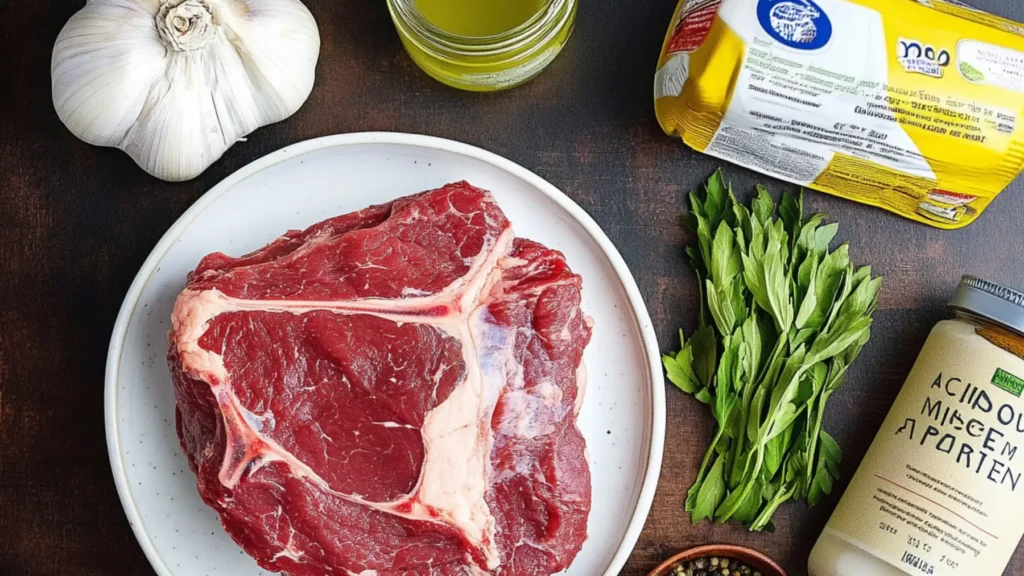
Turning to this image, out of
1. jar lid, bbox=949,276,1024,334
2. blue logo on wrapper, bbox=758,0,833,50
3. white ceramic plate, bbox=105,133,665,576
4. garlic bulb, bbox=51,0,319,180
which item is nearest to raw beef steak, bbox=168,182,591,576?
white ceramic plate, bbox=105,133,665,576

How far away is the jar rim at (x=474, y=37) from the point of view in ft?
6.05

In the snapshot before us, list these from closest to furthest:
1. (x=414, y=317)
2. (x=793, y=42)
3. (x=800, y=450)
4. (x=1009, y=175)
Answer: (x=414, y=317)
(x=793, y=42)
(x=1009, y=175)
(x=800, y=450)

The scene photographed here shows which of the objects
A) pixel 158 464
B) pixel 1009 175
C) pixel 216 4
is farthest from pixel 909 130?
pixel 158 464

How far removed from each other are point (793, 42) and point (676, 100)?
29cm

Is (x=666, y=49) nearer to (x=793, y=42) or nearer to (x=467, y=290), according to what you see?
(x=793, y=42)

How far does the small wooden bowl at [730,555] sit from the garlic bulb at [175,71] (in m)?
1.48

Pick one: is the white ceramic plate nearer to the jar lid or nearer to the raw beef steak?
the raw beef steak

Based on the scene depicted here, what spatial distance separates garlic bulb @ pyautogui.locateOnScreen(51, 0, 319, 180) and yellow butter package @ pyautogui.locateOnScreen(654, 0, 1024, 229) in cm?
93

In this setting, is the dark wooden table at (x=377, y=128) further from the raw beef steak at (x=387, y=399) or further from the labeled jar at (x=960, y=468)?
the raw beef steak at (x=387, y=399)

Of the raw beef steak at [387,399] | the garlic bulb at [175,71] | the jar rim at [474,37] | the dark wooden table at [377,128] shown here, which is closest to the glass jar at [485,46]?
the jar rim at [474,37]

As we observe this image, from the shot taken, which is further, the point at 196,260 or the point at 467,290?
the point at 196,260

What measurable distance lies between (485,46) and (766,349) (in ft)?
3.36

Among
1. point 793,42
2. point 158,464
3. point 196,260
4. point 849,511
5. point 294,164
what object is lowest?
point 158,464

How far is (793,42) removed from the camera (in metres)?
1.77
